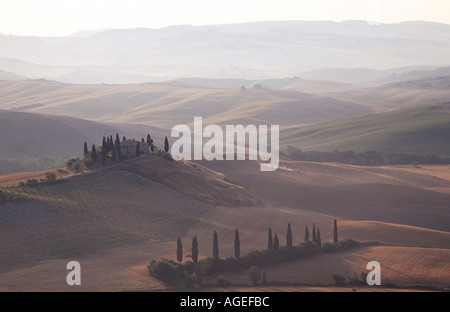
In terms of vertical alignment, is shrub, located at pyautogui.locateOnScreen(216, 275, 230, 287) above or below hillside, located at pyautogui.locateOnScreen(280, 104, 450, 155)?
below

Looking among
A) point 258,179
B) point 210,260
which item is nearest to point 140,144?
point 258,179

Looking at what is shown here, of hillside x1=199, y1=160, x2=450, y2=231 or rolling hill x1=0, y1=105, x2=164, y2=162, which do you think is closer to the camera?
hillside x1=199, y1=160, x2=450, y2=231

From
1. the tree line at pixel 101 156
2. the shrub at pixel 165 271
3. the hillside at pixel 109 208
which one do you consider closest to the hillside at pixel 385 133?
the hillside at pixel 109 208

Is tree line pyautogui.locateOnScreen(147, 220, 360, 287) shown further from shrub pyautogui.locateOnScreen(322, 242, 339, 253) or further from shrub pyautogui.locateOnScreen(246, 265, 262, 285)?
shrub pyautogui.locateOnScreen(246, 265, 262, 285)

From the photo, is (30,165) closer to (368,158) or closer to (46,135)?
Result: (46,135)

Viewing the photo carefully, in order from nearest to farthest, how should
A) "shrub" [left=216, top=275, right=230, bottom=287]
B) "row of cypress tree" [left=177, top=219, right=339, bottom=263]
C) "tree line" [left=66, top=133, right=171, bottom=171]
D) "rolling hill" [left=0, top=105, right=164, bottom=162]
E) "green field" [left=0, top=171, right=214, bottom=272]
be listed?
1. "shrub" [left=216, top=275, right=230, bottom=287]
2. "row of cypress tree" [left=177, top=219, right=339, bottom=263]
3. "green field" [left=0, top=171, right=214, bottom=272]
4. "tree line" [left=66, top=133, right=171, bottom=171]
5. "rolling hill" [left=0, top=105, right=164, bottom=162]

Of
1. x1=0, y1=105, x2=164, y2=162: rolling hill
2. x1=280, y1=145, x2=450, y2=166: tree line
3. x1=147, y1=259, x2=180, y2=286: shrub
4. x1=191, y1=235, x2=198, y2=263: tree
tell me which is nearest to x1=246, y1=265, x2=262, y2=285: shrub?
x1=191, y1=235, x2=198, y2=263: tree

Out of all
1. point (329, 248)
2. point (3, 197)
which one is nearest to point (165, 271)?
point (329, 248)
